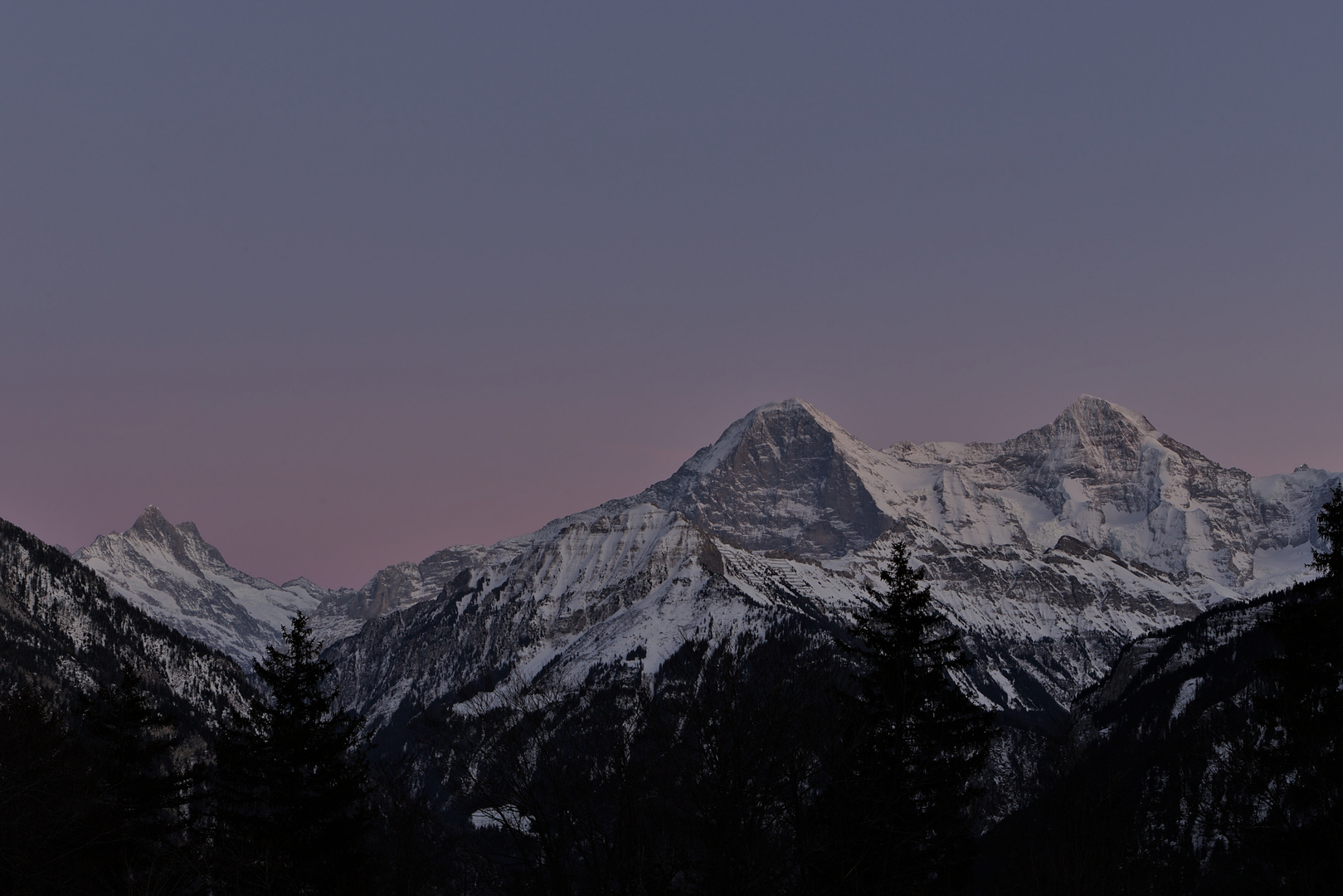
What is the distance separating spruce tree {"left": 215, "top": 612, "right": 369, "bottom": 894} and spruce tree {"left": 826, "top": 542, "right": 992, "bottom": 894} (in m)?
15.9

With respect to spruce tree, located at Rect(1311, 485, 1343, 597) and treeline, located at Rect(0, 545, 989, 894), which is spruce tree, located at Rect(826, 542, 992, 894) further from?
spruce tree, located at Rect(1311, 485, 1343, 597)

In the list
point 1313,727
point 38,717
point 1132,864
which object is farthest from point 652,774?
point 38,717

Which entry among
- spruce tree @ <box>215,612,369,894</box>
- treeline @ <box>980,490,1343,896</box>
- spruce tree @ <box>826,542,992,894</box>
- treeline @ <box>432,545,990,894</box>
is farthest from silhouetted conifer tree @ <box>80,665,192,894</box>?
treeline @ <box>980,490,1343,896</box>

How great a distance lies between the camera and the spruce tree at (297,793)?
37188 mm

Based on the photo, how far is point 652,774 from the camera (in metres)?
31.4

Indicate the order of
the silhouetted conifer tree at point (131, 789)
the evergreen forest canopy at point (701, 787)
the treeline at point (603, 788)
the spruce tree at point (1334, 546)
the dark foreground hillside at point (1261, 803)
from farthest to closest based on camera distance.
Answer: the silhouetted conifer tree at point (131, 789), the spruce tree at point (1334, 546), the dark foreground hillside at point (1261, 803), the evergreen forest canopy at point (701, 787), the treeline at point (603, 788)

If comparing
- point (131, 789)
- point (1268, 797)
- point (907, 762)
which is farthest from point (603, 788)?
point (131, 789)

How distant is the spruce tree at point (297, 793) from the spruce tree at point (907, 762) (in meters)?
15.9

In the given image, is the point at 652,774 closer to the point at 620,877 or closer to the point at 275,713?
the point at 620,877

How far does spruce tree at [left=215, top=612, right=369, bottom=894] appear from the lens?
122ft

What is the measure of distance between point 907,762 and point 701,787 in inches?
340

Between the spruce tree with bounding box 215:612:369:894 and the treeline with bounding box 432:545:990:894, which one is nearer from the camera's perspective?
the treeline with bounding box 432:545:990:894

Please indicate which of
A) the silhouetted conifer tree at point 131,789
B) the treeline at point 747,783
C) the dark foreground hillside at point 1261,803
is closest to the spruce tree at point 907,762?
the treeline at point 747,783

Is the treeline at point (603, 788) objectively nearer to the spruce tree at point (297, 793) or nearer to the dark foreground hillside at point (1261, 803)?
Result: the spruce tree at point (297, 793)
